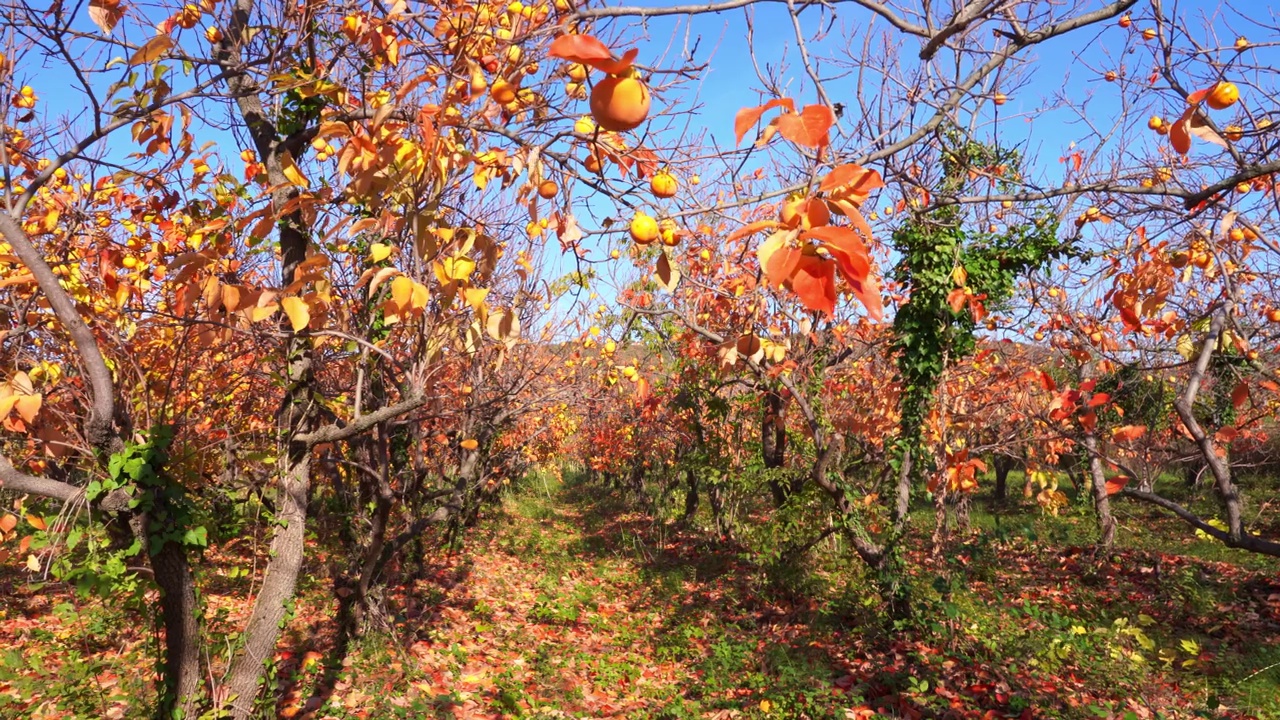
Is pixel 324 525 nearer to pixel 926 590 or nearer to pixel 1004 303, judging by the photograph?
pixel 926 590

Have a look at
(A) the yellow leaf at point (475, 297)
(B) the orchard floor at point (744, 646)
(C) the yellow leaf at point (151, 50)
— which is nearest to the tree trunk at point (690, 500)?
(B) the orchard floor at point (744, 646)

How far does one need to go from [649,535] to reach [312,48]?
1081cm

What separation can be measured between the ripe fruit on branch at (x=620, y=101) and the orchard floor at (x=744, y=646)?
3.92m

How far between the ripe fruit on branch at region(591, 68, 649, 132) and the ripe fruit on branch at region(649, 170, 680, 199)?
2.15ft

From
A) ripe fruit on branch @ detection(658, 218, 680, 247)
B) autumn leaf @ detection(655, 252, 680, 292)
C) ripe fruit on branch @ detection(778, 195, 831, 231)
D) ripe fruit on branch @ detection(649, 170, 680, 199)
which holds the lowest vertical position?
ripe fruit on branch @ detection(778, 195, 831, 231)

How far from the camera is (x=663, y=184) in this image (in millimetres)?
1811

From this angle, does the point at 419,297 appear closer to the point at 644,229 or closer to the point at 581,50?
the point at 644,229

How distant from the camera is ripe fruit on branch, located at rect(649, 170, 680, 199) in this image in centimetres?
180

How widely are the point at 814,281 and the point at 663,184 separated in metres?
0.97

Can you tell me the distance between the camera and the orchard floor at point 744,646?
5176mm

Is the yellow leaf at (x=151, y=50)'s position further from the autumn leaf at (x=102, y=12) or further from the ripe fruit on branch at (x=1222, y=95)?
the ripe fruit on branch at (x=1222, y=95)

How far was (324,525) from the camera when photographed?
8.77 m

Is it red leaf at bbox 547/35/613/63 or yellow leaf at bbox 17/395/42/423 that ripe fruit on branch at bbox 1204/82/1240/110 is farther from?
yellow leaf at bbox 17/395/42/423

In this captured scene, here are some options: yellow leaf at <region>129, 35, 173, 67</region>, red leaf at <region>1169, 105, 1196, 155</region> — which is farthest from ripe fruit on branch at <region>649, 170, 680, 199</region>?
red leaf at <region>1169, 105, 1196, 155</region>
